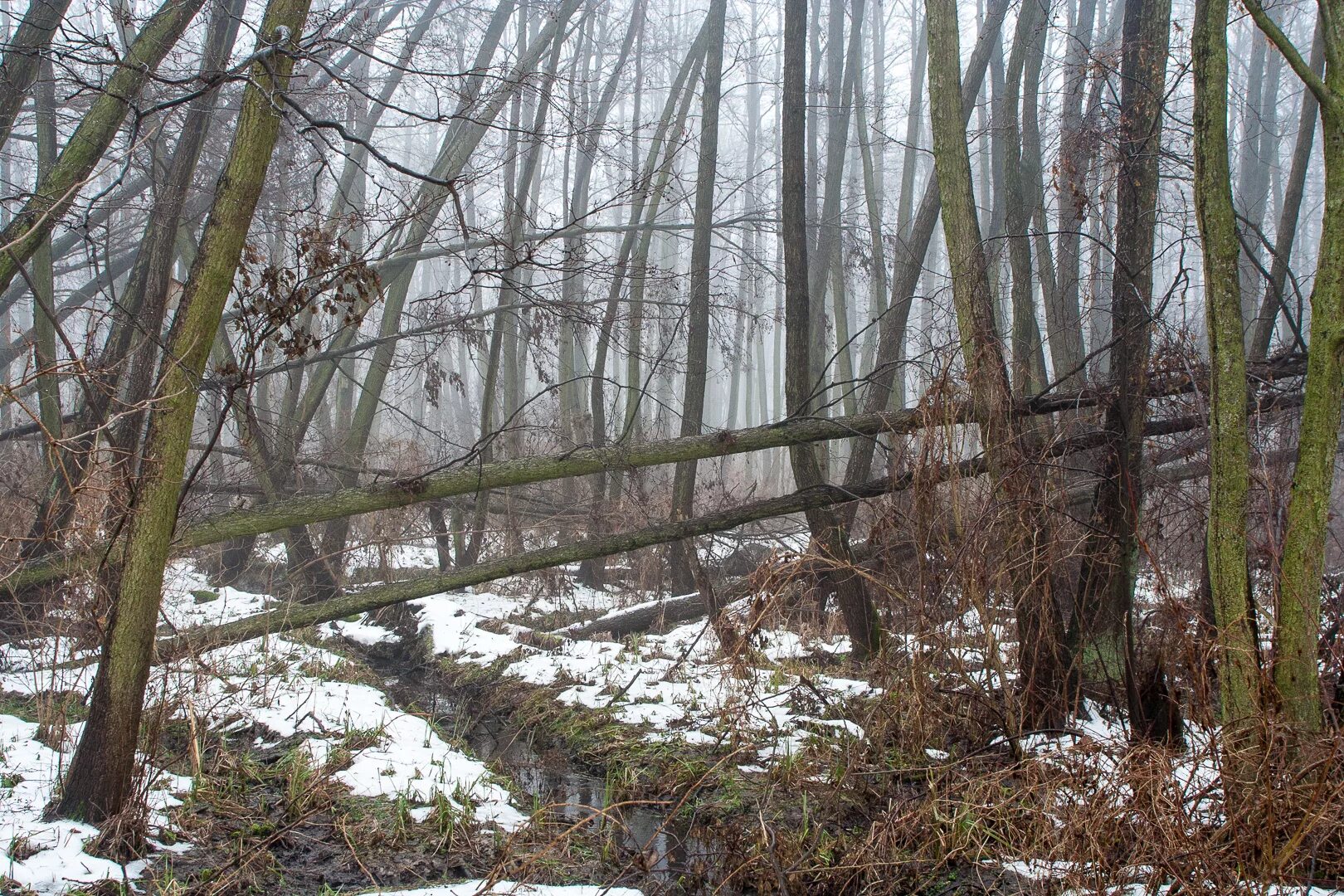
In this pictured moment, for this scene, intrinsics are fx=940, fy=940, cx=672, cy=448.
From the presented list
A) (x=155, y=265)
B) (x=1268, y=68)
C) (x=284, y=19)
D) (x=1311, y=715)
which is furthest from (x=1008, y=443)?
(x=1268, y=68)

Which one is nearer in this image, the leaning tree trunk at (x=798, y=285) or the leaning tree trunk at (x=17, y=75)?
the leaning tree trunk at (x=17, y=75)

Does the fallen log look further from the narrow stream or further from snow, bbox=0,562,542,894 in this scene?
snow, bbox=0,562,542,894

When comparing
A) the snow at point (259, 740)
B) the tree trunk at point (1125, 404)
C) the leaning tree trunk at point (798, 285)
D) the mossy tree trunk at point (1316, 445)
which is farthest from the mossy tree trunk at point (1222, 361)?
the leaning tree trunk at point (798, 285)

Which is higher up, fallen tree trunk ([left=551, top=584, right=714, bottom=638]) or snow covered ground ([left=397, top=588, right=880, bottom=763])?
fallen tree trunk ([left=551, top=584, right=714, bottom=638])

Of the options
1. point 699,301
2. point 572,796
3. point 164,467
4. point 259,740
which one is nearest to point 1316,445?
point 572,796

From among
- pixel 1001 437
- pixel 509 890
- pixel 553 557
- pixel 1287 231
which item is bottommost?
pixel 509 890

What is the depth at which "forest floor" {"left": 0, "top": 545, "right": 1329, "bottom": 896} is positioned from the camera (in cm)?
390

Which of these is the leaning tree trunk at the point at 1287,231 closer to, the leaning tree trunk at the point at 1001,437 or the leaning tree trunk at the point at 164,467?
the leaning tree trunk at the point at 1001,437

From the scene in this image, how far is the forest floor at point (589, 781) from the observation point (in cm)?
390

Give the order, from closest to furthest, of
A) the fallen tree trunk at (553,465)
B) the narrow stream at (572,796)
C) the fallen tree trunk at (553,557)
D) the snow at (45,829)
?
the snow at (45,829)
the narrow stream at (572,796)
the fallen tree trunk at (553,465)
the fallen tree trunk at (553,557)

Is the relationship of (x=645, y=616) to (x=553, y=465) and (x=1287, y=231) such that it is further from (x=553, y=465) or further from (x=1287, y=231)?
(x=1287, y=231)

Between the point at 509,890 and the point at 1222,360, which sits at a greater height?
the point at 1222,360

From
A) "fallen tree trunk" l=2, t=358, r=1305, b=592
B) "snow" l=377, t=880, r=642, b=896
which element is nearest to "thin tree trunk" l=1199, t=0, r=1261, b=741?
"fallen tree trunk" l=2, t=358, r=1305, b=592

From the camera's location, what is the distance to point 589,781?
5812mm
